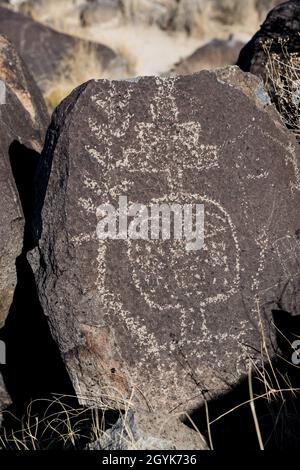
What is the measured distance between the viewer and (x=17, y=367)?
3.53 meters

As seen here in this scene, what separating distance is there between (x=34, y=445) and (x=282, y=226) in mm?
1242

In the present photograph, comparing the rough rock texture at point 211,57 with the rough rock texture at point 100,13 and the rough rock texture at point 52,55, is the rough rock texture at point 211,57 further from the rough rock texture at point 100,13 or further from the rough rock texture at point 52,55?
the rough rock texture at point 100,13

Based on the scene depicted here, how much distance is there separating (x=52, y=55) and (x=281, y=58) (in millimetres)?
4610

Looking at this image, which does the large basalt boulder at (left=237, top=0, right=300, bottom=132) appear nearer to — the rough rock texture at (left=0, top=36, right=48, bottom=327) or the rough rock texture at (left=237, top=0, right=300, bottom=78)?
the rough rock texture at (left=237, top=0, right=300, bottom=78)

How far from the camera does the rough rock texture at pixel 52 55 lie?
26.9ft

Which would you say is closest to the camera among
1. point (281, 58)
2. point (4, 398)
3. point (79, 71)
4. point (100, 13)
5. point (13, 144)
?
point (4, 398)

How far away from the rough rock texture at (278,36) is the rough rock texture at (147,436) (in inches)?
89.3

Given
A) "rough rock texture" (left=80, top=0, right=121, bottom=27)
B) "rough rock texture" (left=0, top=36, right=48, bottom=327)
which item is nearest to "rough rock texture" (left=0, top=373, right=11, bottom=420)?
"rough rock texture" (left=0, top=36, right=48, bottom=327)

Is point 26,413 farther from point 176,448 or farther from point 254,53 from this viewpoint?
point 254,53

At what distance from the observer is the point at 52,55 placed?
8.52 m

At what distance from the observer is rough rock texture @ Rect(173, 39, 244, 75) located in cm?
919

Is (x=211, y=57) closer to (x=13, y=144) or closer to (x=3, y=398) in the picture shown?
(x=13, y=144)

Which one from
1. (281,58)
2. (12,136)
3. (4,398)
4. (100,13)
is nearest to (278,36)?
(281,58)

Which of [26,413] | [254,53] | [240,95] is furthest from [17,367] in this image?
[254,53]
